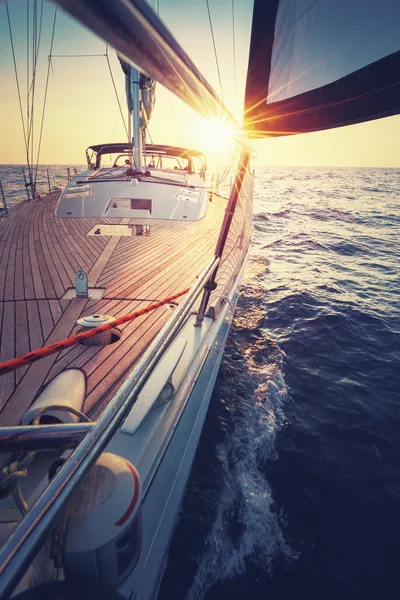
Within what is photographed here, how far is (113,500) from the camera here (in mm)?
1096

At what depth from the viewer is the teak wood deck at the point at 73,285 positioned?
2.37 m

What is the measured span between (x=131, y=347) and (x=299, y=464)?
8.12 ft

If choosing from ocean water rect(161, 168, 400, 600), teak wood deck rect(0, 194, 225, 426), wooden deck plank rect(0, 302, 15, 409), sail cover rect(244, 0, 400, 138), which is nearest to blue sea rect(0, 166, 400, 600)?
ocean water rect(161, 168, 400, 600)

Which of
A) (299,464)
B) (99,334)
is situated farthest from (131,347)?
(299,464)

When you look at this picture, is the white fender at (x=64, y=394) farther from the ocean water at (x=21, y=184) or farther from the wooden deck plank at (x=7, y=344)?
the ocean water at (x=21, y=184)

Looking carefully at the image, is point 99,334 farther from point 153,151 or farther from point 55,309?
point 153,151

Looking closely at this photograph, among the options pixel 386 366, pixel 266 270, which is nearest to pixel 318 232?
pixel 266 270

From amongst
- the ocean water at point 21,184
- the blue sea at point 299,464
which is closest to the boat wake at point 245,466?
the blue sea at point 299,464

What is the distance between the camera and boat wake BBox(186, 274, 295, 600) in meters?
2.63

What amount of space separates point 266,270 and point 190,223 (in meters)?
3.47

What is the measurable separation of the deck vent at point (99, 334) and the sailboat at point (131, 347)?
0.01m

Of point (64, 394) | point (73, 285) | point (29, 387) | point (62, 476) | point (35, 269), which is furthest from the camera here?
point (35, 269)

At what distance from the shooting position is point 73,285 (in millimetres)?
3910

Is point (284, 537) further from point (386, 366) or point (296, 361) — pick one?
point (386, 366)
